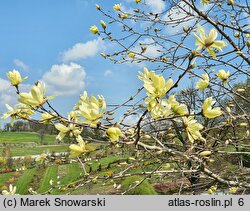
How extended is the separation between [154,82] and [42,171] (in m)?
16.6

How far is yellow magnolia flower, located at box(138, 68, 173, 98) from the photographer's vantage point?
3.72 ft

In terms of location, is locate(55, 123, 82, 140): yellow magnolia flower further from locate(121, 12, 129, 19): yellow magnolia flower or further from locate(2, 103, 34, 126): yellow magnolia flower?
locate(121, 12, 129, 19): yellow magnolia flower

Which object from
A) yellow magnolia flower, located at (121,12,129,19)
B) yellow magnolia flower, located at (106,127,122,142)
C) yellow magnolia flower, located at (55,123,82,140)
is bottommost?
yellow magnolia flower, located at (106,127,122,142)

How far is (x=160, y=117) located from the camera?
3.98 ft

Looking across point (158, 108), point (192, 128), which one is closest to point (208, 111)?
point (192, 128)

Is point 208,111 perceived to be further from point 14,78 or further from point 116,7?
point 116,7

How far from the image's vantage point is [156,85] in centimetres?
114

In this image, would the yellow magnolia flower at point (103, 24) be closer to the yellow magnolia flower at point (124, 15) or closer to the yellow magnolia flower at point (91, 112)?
the yellow magnolia flower at point (124, 15)

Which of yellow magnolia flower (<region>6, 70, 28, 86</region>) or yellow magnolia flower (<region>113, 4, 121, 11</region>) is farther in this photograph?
yellow magnolia flower (<region>113, 4, 121, 11</region>)

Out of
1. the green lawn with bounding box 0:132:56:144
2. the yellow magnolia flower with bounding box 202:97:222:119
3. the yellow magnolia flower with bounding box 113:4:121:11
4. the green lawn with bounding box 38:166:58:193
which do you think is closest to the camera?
the yellow magnolia flower with bounding box 202:97:222:119

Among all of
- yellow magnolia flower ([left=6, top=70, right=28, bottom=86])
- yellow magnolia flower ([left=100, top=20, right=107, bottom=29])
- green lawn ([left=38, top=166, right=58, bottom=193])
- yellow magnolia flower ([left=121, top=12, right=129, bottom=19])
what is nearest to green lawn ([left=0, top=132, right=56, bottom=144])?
green lawn ([left=38, top=166, right=58, bottom=193])

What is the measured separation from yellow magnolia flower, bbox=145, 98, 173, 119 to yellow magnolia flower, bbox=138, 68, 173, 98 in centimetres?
3

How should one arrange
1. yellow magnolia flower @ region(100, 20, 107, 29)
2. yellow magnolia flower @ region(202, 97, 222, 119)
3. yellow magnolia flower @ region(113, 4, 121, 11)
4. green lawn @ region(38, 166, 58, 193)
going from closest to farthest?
yellow magnolia flower @ region(202, 97, 222, 119) < yellow magnolia flower @ region(100, 20, 107, 29) < yellow magnolia flower @ region(113, 4, 121, 11) < green lawn @ region(38, 166, 58, 193)
